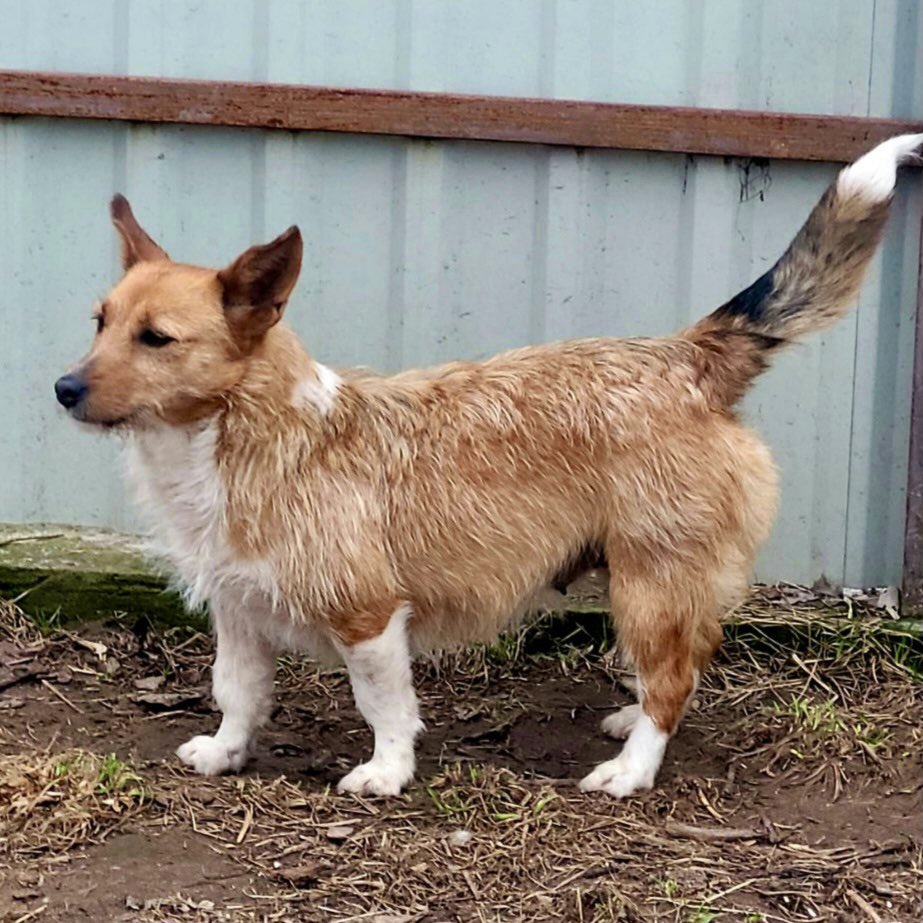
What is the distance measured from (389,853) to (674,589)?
43.9 inches

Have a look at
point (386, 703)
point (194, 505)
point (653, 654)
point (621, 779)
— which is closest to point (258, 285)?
point (194, 505)

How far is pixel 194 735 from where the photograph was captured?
4691 mm

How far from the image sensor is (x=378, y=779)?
4.23m

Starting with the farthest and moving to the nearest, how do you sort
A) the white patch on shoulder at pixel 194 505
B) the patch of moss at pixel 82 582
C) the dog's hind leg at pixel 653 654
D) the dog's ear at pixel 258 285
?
the patch of moss at pixel 82 582
the dog's hind leg at pixel 653 654
the white patch on shoulder at pixel 194 505
the dog's ear at pixel 258 285

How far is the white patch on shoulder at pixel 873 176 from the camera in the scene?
4.23 m

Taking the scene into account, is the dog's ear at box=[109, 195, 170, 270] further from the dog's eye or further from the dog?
the dog's eye

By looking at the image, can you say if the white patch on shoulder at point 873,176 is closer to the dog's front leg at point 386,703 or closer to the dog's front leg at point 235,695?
the dog's front leg at point 386,703

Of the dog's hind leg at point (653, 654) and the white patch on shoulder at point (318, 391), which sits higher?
the white patch on shoulder at point (318, 391)

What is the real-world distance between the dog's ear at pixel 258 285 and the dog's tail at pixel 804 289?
4.11ft

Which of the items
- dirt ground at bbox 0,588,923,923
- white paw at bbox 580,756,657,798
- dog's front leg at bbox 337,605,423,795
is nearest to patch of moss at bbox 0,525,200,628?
dirt ground at bbox 0,588,923,923

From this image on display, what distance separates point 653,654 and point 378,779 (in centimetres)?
86

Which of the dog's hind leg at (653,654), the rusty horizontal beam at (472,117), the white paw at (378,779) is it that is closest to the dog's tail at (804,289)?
the dog's hind leg at (653,654)

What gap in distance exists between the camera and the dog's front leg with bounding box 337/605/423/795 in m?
4.18

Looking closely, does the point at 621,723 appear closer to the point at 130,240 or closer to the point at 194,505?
the point at 194,505
